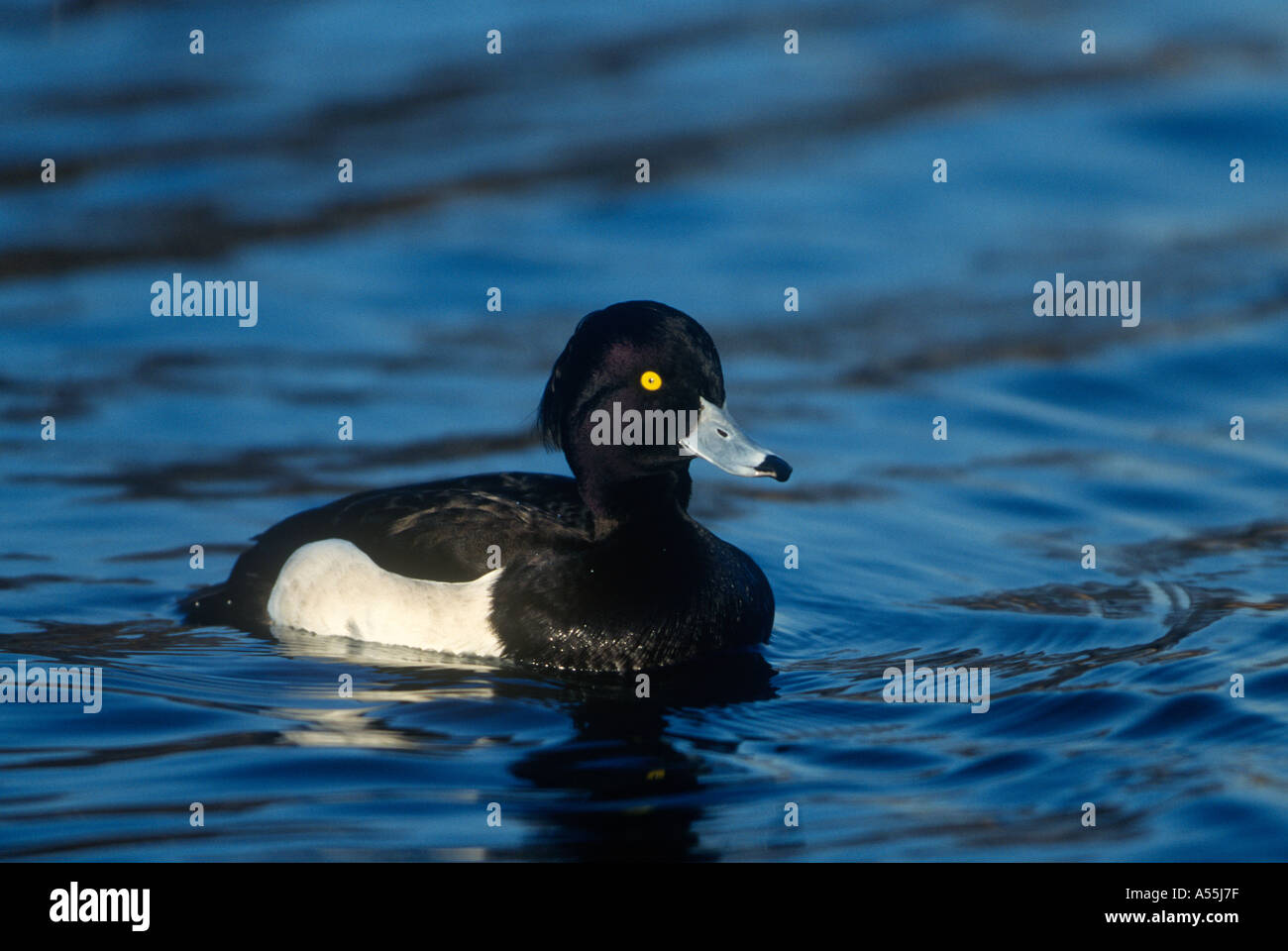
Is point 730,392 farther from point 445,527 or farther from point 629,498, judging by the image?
point 445,527

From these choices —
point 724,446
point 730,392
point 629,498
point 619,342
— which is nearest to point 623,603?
point 629,498

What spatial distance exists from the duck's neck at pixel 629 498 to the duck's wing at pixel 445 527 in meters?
0.09

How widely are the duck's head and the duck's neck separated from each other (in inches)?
0.8

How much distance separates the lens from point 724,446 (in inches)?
287

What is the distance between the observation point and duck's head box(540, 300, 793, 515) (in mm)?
7223

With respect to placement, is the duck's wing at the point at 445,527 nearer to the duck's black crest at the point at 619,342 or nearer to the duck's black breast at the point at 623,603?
the duck's black breast at the point at 623,603

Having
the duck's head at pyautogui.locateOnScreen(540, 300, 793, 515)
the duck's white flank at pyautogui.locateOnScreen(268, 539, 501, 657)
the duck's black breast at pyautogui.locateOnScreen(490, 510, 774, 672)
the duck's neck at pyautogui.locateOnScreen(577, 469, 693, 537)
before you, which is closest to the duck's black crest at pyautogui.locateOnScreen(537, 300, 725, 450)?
the duck's head at pyautogui.locateOnScreen(540, 300, 793, 515)

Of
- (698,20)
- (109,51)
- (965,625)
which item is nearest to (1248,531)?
(965,625)

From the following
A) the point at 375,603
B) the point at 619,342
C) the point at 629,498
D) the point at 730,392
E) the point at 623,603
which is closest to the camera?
the point at 619,342

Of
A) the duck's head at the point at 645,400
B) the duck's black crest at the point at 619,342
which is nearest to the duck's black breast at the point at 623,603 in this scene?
the duck's head at the point at 645,400

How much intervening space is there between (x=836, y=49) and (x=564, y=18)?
263 cm

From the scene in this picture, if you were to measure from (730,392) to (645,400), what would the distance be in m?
4.11

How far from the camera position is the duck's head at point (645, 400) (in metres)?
7.22

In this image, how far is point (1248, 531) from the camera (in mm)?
9172
